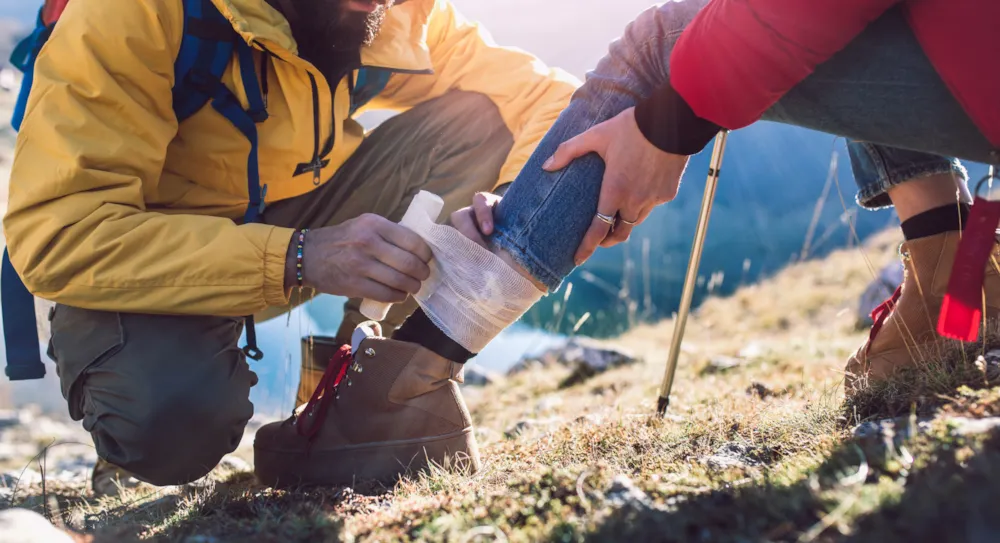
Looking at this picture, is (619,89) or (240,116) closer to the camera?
(619,89)

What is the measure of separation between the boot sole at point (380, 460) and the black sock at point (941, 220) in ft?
5.42

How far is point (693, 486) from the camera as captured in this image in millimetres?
1629

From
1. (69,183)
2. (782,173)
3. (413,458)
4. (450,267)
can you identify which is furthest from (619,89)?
(782,173)

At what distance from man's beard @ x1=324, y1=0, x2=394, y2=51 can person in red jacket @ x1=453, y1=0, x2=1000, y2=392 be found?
4.33 feet

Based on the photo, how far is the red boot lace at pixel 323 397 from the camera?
2354 mm

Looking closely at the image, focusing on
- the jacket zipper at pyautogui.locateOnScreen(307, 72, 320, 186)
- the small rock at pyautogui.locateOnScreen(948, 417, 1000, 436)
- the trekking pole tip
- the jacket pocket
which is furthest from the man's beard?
the small rock at pyautogui.locateOnScreen(948, 417, 1000, 436)

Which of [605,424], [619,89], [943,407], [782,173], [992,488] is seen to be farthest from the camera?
[782,173]

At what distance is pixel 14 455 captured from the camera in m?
5.33

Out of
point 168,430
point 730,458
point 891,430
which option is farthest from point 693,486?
point 168,430

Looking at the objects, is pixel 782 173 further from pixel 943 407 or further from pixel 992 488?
pixel 992 488

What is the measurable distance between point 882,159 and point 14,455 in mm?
6122

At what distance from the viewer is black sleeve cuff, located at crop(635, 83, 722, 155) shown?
5.87 ft

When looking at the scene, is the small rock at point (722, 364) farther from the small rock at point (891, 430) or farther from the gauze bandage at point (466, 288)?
the gauze bandage at point (466, 288)

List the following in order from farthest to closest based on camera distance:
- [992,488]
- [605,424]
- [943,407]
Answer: [605,424]
[943,407]
[992,488]
